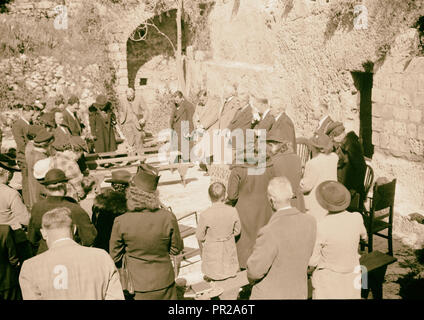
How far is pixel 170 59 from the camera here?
51.7 ft

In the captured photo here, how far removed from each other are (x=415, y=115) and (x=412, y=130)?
0.23 m

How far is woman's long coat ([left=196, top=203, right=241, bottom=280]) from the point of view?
441 centimetres

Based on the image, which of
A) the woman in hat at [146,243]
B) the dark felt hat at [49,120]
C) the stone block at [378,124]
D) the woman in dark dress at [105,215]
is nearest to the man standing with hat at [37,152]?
the woman in dark dress at [105,215]

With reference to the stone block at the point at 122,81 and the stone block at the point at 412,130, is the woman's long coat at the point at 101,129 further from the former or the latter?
the stone block at the point at 412,130

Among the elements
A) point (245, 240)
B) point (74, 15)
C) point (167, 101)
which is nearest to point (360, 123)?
point (245, 240)

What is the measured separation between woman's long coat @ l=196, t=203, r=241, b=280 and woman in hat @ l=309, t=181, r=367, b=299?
1064mm

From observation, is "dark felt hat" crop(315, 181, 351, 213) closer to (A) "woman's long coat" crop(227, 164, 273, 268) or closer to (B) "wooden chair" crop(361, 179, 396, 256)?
(A) "woman's long coat" crop(227, 164, 273, 268)

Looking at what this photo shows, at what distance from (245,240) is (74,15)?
12.1 m

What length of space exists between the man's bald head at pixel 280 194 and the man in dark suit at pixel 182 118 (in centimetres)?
663

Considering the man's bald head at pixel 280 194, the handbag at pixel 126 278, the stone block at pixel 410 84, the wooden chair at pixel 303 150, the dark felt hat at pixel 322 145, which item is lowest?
the handbag at pixel 126 278

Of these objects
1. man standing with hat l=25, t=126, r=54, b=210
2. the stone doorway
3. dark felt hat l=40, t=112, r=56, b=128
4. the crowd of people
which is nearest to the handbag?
the crowd of people

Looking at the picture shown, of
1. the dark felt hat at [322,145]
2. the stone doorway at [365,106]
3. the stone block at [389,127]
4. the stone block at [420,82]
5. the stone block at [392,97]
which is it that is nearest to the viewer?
the dark felt hat at [322,145]

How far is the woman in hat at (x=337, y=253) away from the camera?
3.55 metres
